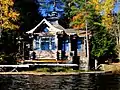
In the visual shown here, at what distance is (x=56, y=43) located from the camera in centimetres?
5525

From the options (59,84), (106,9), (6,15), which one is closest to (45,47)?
(6,15)

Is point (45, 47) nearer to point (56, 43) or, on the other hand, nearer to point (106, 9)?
point (56, 43)

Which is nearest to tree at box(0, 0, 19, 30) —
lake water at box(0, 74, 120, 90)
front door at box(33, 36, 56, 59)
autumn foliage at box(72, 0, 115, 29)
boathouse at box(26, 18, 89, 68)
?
boathouse at box(26, 18, 89, 68)

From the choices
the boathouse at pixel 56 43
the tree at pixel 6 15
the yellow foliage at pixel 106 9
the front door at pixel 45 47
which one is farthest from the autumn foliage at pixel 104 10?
the tree at pixel 6 15

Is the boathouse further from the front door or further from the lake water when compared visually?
the lake water

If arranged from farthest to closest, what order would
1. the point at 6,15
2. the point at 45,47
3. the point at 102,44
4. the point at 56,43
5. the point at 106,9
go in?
the point at 45,47
the point at 56,43
the point at 102,44
the point at 106,9
the point at 6,15

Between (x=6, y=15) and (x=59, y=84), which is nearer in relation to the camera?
(x=59, y=84)

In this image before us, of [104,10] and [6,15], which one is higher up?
[104,10]

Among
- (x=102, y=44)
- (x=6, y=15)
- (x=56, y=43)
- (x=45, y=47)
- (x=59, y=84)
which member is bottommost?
(x=59, y=84)

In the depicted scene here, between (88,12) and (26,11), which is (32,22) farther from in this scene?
(88,12)

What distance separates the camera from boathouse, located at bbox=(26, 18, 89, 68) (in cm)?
5444

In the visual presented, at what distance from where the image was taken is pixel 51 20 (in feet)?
198

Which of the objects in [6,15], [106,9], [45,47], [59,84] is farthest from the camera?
[45,47]

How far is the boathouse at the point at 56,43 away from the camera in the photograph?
54.4 meters
